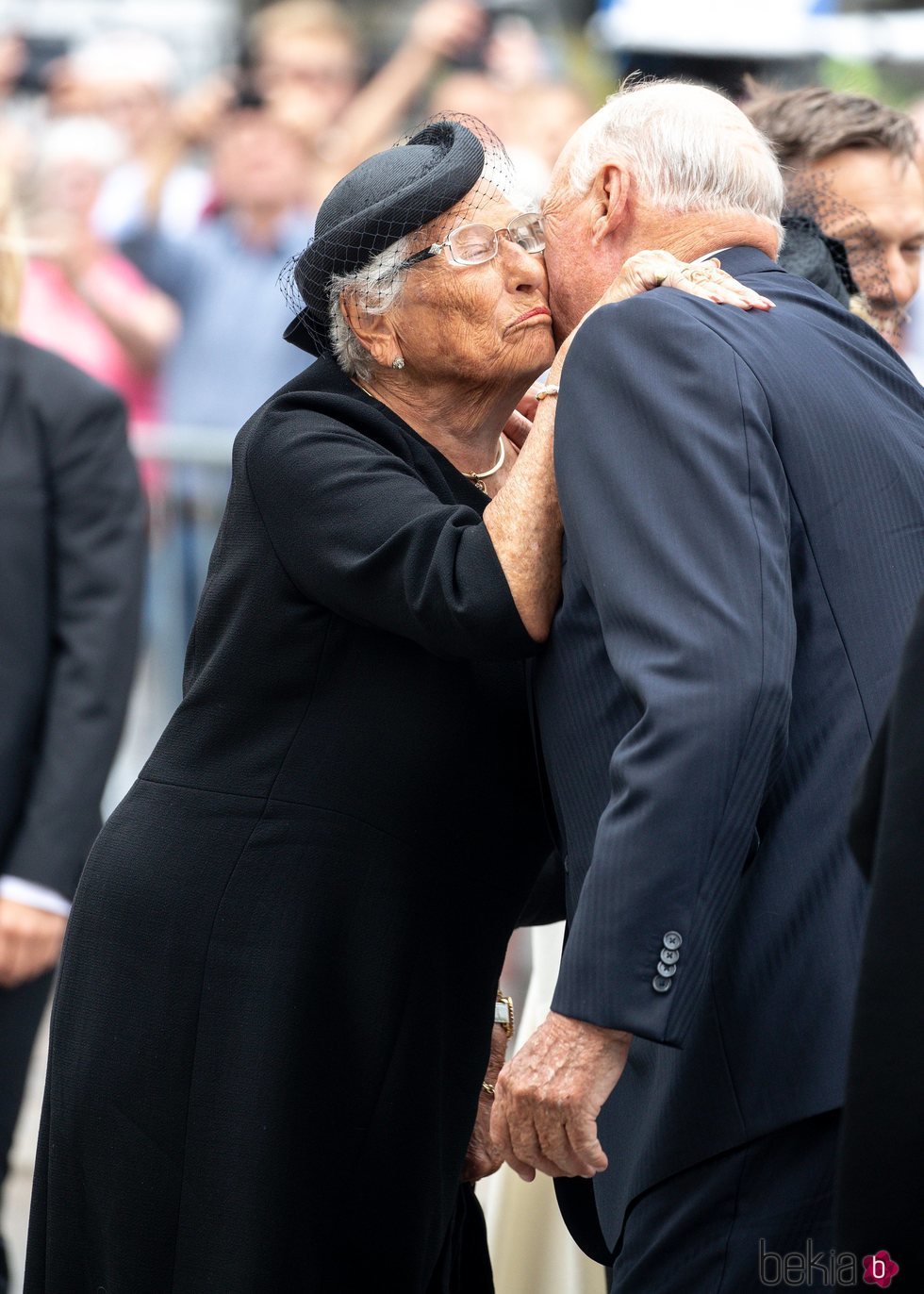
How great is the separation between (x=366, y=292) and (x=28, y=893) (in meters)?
1.78

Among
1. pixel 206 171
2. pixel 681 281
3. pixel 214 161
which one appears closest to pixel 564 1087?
pixel 681 281

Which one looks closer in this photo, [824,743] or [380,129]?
[824,743]

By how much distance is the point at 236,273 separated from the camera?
7.08 metres

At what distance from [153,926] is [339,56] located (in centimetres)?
662

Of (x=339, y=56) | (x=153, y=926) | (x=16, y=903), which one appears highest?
(x=339, y=56)

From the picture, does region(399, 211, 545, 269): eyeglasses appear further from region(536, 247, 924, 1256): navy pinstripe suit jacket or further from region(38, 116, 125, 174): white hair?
region(38, 116, 125, 174): white hair

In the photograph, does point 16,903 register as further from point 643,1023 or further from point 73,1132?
point 643,1023

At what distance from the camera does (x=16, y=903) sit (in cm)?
377

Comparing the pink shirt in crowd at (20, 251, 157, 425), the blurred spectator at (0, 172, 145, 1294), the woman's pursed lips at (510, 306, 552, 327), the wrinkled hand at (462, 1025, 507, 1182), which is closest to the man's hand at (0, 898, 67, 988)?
the blurred spectator at (0, 172, 145, 1294)

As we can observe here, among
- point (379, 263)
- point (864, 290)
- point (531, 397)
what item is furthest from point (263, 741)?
point (864, 290)

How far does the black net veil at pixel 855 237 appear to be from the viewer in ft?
11.8

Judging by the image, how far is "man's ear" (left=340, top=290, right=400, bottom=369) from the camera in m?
2.68

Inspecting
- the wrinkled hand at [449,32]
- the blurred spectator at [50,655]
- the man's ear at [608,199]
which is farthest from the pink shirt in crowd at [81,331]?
the man's ear at [608,199]

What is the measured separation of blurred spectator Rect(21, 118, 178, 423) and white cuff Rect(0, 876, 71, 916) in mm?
3597
